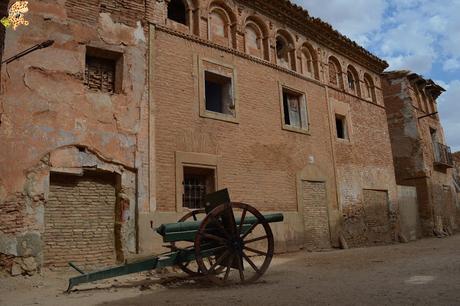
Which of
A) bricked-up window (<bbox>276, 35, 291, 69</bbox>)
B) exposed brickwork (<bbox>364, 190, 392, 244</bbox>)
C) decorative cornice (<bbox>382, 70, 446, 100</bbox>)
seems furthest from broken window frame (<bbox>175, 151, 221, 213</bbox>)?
decorative cornice (<bbox>382, 70, 446, 100</bbox>)

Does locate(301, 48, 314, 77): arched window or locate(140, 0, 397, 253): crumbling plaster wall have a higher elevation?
locate(301, 48, 314, 77): arched window

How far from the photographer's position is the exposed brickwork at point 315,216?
473 inches

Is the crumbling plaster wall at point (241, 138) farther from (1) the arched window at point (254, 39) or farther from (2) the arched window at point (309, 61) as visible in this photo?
(2) the arched window at point (309, 61)

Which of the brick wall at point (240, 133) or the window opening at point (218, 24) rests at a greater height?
the window opening at point (218, 24)

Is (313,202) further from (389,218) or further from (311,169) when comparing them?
(389,218)

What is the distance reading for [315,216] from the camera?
1236 centimetres

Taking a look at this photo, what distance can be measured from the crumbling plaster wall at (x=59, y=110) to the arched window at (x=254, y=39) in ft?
12.7

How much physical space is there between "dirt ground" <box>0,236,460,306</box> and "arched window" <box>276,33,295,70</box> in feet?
25.1

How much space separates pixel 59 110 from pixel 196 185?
3.63 m

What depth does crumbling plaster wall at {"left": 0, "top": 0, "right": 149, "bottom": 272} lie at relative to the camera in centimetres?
723

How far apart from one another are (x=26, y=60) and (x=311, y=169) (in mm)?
8407

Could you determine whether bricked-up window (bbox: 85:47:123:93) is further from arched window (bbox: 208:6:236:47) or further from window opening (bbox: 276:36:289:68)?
window opening (bbox: 276:36:289:68)

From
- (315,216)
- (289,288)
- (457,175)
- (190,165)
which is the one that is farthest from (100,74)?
(457,175)

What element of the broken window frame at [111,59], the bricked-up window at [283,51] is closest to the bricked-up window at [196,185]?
the broken window frame at [111,59]
